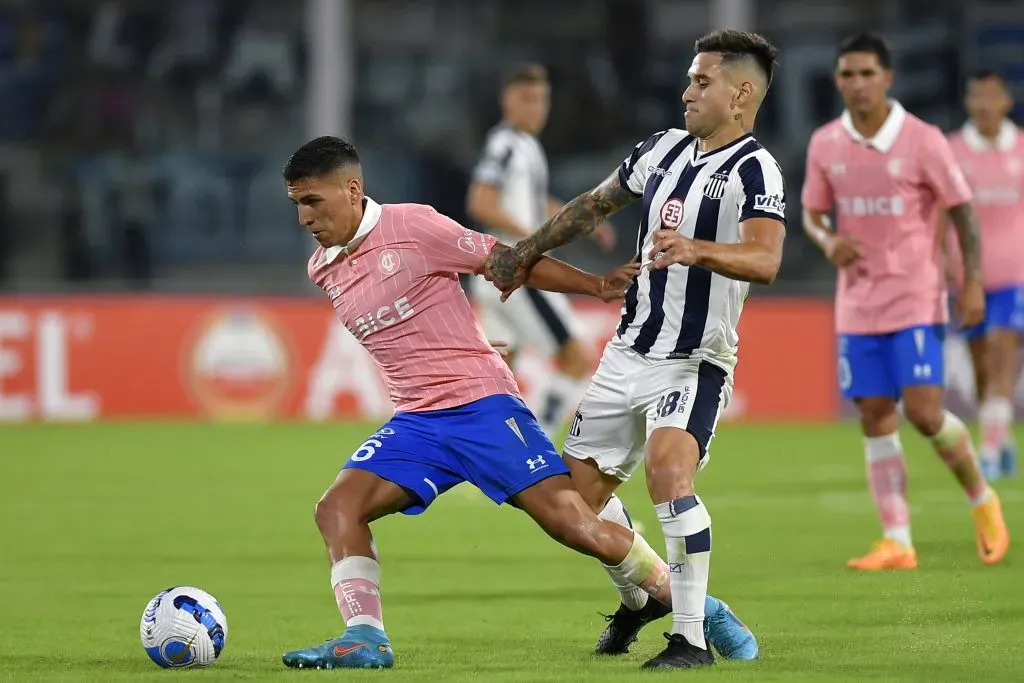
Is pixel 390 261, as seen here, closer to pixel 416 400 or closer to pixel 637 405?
pixel 416 400

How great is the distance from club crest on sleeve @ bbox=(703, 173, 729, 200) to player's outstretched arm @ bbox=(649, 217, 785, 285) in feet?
0.76

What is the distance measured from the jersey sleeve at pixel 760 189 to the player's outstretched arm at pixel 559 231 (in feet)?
1.21

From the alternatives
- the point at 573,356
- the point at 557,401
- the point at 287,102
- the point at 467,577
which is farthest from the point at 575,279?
the point at 287,102

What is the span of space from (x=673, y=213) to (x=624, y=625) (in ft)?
4.33

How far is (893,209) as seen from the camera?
310 inches

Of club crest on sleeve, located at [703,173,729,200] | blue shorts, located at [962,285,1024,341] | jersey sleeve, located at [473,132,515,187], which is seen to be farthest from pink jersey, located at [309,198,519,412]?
blue shorts, located at [962,285,1024,341]

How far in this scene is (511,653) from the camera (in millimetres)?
5734

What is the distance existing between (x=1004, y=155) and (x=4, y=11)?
520 inches

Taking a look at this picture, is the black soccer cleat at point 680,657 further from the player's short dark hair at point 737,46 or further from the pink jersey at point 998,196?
the pink jersey at point 998,196

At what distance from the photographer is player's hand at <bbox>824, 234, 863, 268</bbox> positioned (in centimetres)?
789

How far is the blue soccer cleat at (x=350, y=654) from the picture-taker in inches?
211

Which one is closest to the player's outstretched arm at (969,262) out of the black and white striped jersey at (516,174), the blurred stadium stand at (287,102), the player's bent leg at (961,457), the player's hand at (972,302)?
the player's hand at (972,302)

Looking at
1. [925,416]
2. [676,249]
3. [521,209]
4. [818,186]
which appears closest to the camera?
[676,249]

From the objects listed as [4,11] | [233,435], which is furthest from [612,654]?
[4,11]
